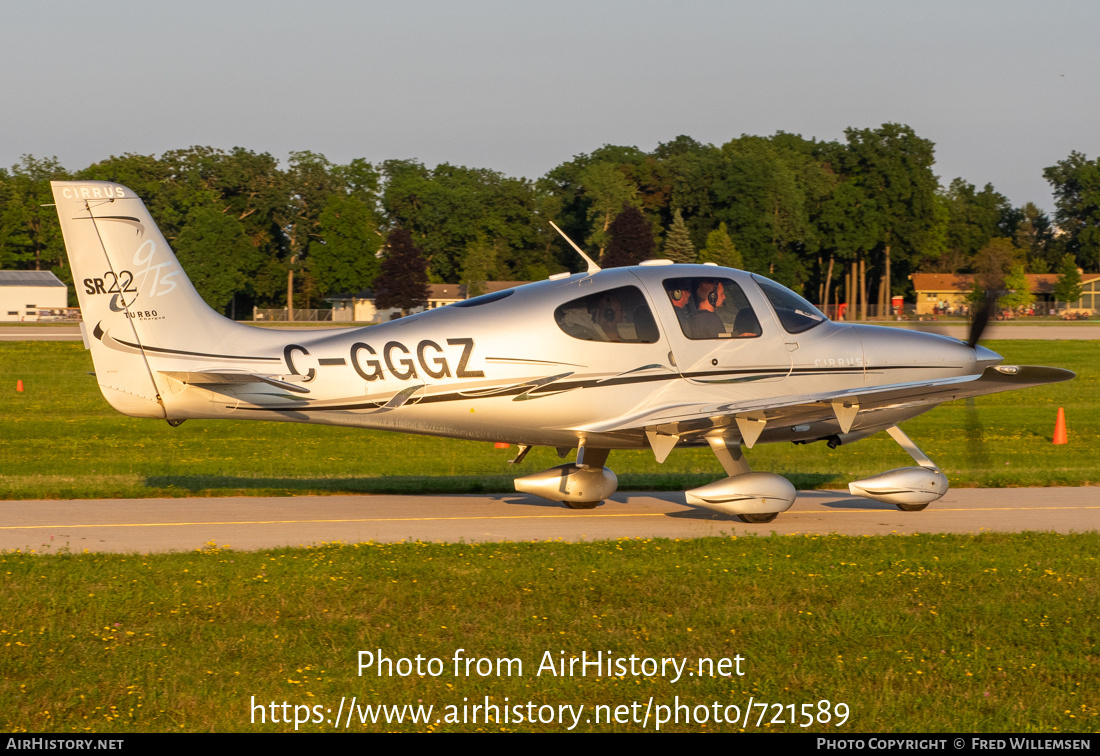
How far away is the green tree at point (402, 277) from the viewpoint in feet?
354

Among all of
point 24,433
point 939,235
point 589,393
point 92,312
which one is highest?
point 939,235

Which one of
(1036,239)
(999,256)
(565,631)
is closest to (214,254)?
(999,256)

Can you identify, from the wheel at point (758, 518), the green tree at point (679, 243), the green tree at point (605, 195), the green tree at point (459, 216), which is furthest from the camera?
the green tree at point (459, 216)

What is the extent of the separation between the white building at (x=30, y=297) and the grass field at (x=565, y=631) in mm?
118329

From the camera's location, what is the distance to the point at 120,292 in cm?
1184

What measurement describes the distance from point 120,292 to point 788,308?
719cm

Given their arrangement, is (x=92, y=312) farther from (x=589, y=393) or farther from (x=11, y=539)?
(x=589, y=393)

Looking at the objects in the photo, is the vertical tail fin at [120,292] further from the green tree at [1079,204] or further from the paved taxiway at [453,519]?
the green tree at [1079,204]

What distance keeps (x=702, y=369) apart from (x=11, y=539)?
23.9 feet

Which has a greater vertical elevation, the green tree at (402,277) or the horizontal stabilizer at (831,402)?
the green tree at (402,277)

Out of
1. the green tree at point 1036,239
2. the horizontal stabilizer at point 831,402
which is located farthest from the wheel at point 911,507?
the green tree at point 1036,239

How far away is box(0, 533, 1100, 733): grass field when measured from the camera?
6270 mm

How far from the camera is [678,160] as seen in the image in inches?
4899
